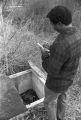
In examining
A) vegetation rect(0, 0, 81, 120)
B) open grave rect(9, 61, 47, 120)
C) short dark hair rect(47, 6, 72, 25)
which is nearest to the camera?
short dark hair rect(47, 6, 72, 25)

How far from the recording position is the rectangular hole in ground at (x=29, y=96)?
272 centimetres

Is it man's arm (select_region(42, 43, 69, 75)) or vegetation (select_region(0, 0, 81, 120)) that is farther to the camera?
vegetation (select_region(0, 0, 81, 120))

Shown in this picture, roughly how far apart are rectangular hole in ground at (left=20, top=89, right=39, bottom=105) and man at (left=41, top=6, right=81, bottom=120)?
1.02 metres

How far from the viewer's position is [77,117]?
235cm

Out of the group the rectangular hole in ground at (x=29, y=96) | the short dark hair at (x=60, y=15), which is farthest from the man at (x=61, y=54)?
the rectangular hole in ground at (x=29, y=96)

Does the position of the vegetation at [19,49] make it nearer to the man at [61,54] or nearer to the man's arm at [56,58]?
the man at [61,54]

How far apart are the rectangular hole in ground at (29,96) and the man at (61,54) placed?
102 centimetres


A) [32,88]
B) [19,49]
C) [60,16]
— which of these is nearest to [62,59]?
[60,16]

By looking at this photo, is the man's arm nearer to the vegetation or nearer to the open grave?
the open grave

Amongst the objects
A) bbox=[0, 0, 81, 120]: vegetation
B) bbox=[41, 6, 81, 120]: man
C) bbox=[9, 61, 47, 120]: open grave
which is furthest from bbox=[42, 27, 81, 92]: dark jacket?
bbox=[0, 0, 81, 120]: vegetation

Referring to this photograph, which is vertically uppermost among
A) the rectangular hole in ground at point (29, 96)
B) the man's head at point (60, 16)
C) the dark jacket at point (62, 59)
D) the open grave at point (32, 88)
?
the man's head at point (60, 16)

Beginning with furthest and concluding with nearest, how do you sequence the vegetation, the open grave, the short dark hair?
the vegetation, the open grave, the short dark hair

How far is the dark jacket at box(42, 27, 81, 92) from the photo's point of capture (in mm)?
1419

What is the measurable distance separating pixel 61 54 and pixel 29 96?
160 cm
